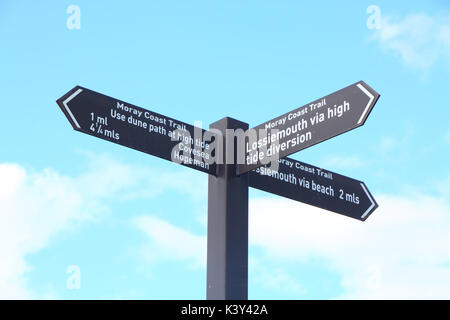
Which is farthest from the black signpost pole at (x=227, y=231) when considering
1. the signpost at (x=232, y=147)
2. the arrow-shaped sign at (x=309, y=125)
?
the arrow-shaped sign at (x=309, y=125)

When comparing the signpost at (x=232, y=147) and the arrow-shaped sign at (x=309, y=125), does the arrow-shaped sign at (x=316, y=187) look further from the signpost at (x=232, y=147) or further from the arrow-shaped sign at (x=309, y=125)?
the arrow-shaped sign at (x=309, y=125)

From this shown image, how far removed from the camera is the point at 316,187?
6.20m

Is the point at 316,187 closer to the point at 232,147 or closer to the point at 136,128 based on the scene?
the point at 232,147

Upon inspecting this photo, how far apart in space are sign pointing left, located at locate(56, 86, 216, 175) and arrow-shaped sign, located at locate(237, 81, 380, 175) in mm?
335

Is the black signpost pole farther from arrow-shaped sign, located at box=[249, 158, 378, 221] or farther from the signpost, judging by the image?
arrow-shaped sign, located at box=[249, 158, 378, 221]

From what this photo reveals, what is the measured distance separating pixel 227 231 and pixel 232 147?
61cm

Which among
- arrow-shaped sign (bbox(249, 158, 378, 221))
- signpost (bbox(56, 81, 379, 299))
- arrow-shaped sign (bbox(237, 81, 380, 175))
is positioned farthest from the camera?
arrow-shaped sign (bbox(249, 158, 378, 221))

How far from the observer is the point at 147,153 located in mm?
5711

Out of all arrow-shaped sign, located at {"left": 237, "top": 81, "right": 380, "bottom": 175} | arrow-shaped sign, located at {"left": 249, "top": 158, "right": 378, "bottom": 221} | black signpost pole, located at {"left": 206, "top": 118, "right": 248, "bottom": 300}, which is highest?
arrow-shaped sign, located at {"left": 237, "top": 81, "right": 380, "bottom": 175}

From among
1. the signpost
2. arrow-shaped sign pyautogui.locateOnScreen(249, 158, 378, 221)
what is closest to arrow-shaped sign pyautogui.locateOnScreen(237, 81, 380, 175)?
the signpost

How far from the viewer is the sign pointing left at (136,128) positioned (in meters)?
5.56

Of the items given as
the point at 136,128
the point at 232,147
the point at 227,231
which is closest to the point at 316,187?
the point at 232,147

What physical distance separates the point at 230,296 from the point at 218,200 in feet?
2.31

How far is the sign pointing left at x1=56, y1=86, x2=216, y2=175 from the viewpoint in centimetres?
556
